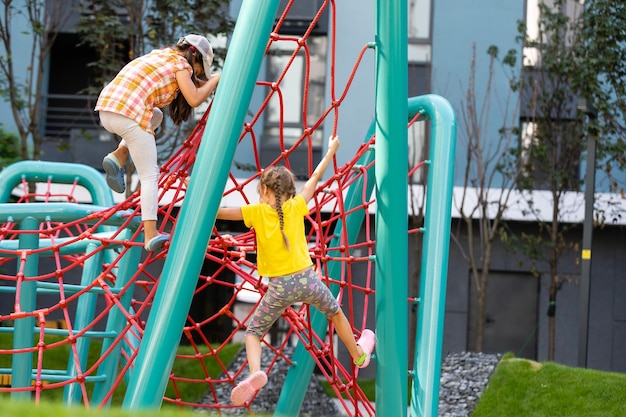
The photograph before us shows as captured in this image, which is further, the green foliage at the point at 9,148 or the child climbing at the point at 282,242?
the green foliage at the point at 9,148

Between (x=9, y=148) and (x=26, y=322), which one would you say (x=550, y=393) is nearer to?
(x=26, y=322)

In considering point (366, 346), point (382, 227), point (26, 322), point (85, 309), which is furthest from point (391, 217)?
point (85, 309)

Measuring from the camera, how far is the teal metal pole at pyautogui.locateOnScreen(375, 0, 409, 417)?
4.58 m

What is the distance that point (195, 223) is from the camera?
12.5 ft

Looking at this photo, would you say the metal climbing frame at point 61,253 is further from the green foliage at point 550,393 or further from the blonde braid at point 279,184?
the green foliage at point 550,393

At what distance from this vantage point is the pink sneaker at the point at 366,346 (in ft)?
15.5

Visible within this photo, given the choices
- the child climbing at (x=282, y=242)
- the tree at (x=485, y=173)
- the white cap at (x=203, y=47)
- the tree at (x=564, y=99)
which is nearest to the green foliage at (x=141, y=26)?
the tree at (x=485, y=173)

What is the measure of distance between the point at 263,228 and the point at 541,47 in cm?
1106

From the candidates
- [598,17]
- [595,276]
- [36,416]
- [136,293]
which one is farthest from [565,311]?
[36,416]

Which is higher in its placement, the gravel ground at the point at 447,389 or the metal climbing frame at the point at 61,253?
the metal climbing frame at the point at 61,253

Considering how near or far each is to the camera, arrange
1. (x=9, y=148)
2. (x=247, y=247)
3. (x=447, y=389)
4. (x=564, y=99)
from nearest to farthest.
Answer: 1. (x=247, y=247)
2. (x=447, y=389)
3. (x=9, y=148)
4. (x=564, y=99)

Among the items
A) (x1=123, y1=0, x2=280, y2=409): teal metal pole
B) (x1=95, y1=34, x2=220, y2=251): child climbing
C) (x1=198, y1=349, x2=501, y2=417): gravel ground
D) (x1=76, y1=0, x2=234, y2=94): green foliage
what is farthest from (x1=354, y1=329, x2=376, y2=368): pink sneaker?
(x1=76, y1=0, x2=234, y2=94): green foliage

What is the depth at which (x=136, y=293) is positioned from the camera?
1745 centimetres

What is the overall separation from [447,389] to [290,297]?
5684 mm
